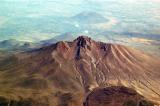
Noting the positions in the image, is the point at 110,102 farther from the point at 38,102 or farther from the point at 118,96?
the point at 38,102

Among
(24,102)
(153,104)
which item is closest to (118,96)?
(153,104)

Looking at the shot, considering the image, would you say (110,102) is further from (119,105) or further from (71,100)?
(71,100)

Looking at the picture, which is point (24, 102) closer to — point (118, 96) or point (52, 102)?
point (52, 102)

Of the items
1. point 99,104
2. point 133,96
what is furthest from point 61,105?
point 133,96

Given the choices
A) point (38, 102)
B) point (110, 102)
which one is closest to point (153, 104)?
point (110, 102)

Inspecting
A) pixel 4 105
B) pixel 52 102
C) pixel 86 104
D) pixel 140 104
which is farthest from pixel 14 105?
pixel 140 104
